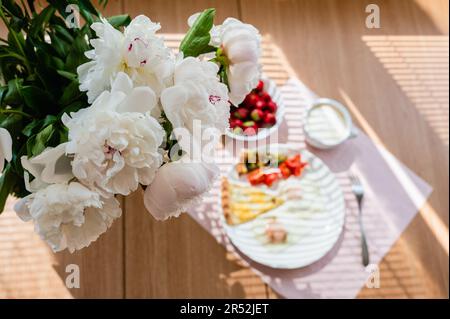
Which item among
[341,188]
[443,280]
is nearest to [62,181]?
[341,188]

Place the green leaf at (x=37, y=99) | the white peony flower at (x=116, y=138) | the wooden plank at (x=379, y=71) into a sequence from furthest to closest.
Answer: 1. the wooden plank at (x=379, y=71)
2. the green leaf at (x=37, y=99)
3. the white peony flower at (x=116, y=138)

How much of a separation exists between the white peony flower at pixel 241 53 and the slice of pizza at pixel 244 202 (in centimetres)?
42

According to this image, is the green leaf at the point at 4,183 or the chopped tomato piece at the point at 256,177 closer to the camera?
the green leaf at the point at 4,183

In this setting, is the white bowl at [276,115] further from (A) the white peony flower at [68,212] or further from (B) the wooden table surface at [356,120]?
Result: (A) the white peony flower at [68,212]

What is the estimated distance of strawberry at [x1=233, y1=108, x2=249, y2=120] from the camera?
845 millimetres

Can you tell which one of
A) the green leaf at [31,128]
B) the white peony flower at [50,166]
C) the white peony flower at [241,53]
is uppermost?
the white peony flower at [241,53]

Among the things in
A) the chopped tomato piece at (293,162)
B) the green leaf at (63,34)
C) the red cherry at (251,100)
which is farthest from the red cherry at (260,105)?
the green leaf at (63,34)

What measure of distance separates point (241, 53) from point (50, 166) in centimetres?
18

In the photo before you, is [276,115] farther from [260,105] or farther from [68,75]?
[68,75]

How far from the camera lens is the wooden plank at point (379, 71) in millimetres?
912

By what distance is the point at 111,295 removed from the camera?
0.77 meters

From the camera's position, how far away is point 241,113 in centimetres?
85

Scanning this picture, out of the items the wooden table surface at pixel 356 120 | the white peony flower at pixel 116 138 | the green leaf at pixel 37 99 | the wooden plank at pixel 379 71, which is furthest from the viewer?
the wooden plank at pixel 379 71

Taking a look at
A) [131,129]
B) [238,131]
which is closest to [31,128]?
[131,129]
